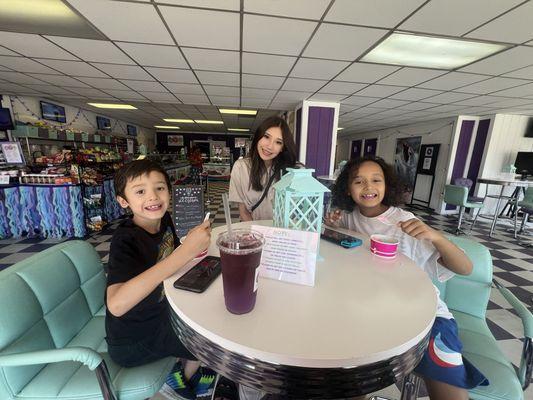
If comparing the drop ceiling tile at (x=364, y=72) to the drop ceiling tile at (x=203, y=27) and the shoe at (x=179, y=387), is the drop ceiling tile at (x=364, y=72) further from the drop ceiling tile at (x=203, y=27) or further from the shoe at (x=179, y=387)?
the shoe at (x=179, y=387)

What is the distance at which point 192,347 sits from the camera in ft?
1.96

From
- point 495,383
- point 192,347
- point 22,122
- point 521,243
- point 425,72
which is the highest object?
point 425,72

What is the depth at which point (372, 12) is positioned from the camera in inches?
72.9

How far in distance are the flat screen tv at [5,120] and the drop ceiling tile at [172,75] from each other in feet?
10.6

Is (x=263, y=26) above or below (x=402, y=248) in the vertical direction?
above

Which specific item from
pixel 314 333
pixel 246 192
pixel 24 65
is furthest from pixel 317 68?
pixel 24 65

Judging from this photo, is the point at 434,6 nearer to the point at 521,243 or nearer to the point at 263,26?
the point at 263,26

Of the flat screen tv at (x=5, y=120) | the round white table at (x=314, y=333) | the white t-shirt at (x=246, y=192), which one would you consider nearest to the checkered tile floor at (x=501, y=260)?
the round white table at (x=314, y=333)

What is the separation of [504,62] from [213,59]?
3.32 m

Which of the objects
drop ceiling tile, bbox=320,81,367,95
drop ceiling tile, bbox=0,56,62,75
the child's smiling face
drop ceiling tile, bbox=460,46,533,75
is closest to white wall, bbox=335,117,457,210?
drop ceiling tile, bbox=320,81,367,95

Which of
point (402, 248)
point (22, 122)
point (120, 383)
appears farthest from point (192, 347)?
point (22, 122)

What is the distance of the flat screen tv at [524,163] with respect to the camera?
5543mm

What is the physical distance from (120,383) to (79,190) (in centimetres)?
371

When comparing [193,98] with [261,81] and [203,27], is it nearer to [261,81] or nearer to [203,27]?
[261,81]
